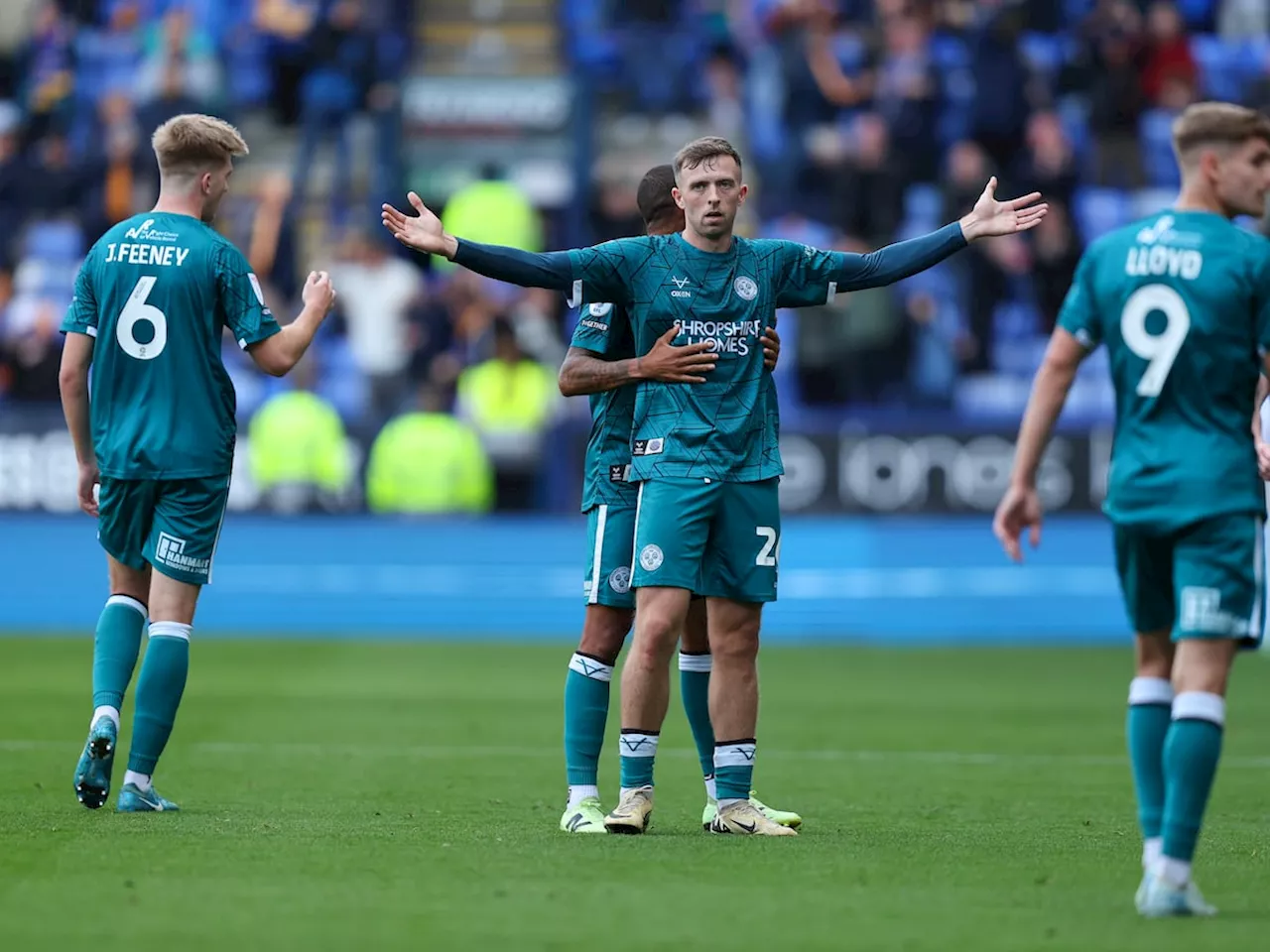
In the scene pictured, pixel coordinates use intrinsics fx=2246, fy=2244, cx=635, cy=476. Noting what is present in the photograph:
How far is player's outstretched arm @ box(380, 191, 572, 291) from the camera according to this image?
7.04 m

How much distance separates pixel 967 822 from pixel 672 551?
4.93ft

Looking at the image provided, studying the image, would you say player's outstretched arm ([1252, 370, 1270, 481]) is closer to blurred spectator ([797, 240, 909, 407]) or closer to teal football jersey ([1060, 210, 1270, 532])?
teal football jersey ([1060, 210, 1270, 532])

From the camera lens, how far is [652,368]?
7.43 metres

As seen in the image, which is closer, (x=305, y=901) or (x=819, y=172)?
(x=305, y=901)

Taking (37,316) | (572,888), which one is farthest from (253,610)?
(572,888)

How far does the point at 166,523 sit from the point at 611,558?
1586 millimetres

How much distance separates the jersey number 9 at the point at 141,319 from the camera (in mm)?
7965

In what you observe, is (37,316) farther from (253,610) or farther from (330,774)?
(330,774)

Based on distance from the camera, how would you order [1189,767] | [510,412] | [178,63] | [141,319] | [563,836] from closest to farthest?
[1189,767] → [563,836] → [141,319] → [510,412] → [178,63]

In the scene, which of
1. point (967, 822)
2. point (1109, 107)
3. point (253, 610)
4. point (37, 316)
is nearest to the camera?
point (967, 822)

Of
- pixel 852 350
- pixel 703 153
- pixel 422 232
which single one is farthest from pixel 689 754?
pixel 852 350

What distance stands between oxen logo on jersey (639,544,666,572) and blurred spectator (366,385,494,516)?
1158cm

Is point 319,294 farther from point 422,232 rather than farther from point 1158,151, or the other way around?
point 1158,151

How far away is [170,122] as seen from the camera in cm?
792
